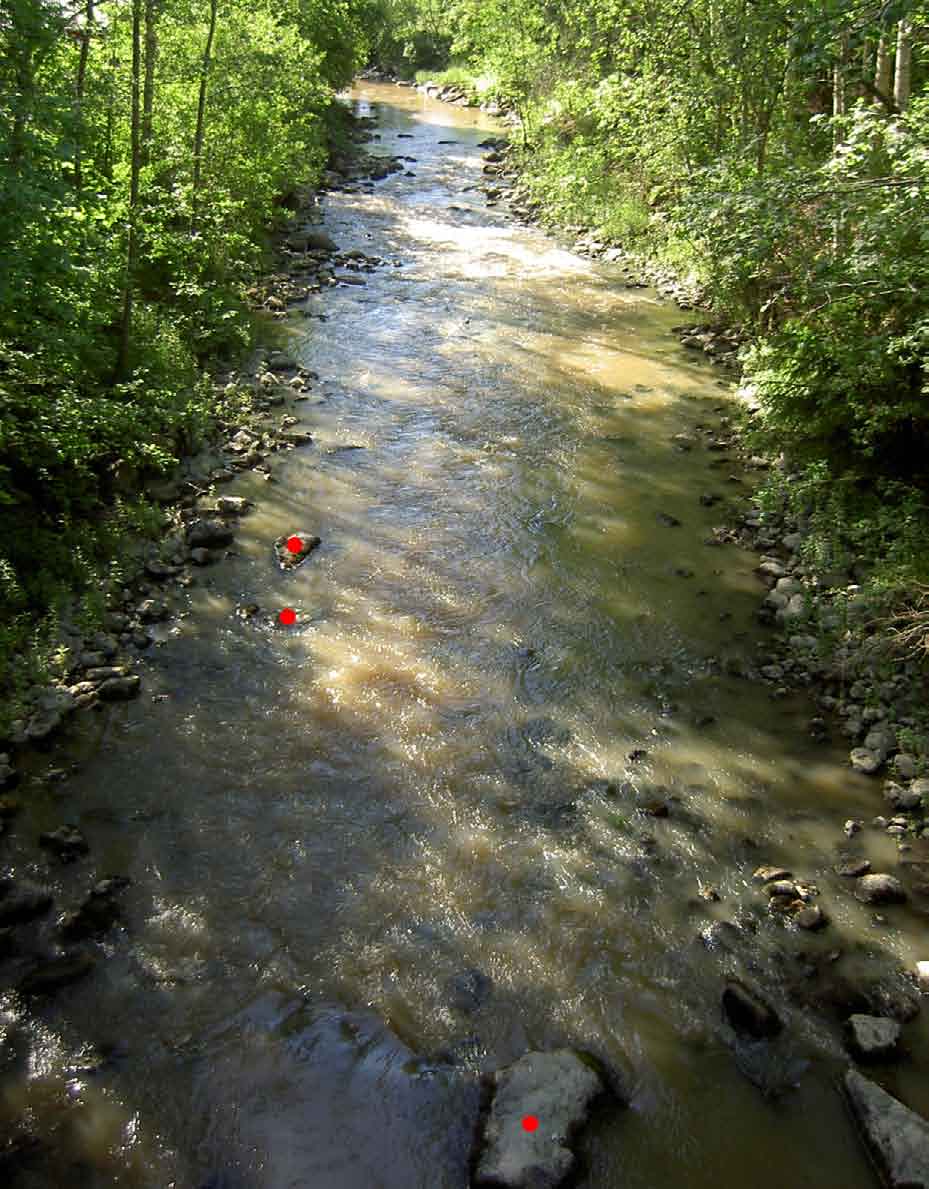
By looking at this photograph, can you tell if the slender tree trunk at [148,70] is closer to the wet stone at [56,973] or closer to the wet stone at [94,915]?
the wet stone at [94,915]

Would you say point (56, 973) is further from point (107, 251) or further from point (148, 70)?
point (148, 70)

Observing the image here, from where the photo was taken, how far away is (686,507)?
36.4 feet

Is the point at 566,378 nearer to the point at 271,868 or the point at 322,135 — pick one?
the point at 271,868

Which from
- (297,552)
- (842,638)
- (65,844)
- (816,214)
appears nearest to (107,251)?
(297,552)

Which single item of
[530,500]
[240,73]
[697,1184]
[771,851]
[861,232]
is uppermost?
[240,73]

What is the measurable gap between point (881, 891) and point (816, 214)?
289 inches

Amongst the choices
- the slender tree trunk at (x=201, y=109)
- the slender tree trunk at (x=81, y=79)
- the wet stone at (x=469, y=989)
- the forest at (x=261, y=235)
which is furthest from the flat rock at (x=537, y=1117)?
the slender tree trunk at (x=201, y=109)

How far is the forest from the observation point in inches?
301

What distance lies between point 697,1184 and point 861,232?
844 cm

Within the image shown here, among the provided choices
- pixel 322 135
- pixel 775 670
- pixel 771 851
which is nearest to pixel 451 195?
pixel 322 135

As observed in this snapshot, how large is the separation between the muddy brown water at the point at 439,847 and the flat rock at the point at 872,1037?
0.14 meters

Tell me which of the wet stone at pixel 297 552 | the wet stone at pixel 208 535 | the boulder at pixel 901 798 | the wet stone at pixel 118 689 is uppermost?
the wet stone at pixel 208 535

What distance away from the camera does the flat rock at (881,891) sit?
608cm

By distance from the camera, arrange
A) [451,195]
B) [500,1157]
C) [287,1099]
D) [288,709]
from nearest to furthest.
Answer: [500,1157], [287,1099], [288,709], [451,195]
